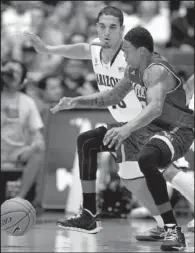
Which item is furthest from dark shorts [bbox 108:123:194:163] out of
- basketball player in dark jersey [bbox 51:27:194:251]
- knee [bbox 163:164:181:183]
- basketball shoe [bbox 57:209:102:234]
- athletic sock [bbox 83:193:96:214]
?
knee [bbox 163:164:181:183]

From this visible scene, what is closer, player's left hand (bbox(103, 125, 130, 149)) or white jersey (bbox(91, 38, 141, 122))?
player's left hand (bbox(103, 125, 130, 149))

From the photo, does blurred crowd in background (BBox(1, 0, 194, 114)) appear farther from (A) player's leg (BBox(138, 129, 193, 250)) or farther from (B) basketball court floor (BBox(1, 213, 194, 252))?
(A) player's leg (BBox(138, 129, 193, 250))

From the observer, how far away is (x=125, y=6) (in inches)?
613

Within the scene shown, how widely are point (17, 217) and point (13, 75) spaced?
4425 millimetres

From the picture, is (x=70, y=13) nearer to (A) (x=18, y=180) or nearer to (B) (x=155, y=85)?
(A) (x=18, y=180)

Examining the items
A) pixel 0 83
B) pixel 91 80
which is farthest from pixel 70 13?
pixel 0 83

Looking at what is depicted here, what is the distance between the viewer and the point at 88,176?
7.03 meters

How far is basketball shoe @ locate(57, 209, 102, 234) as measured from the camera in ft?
22.9

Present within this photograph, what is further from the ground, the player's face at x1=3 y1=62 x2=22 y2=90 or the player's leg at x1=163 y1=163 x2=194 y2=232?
the player's face at x1=3 y1=62 x2=22 y2=90

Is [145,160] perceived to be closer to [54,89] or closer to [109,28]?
[109,28]

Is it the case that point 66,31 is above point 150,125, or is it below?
above

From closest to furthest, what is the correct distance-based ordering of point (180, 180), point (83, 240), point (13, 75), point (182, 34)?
point (83, 240) < point (180, 180) < point (13, 75) < point (182, 34)

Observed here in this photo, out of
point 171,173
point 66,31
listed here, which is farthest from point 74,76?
point 171,173

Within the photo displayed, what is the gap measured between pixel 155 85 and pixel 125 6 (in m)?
10.0
